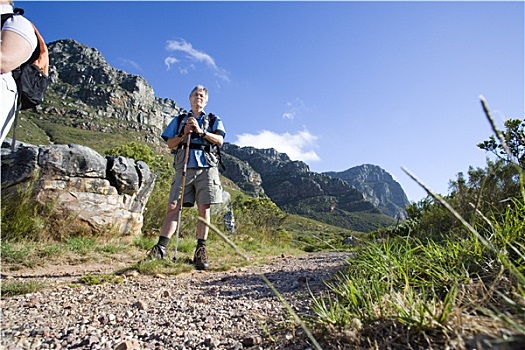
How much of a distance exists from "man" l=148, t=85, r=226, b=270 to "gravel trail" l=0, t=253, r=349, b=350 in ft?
4.58

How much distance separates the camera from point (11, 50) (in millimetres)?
2004

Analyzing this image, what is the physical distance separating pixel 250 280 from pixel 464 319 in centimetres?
256

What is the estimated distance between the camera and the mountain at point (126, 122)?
320 ft

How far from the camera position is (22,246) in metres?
4.09

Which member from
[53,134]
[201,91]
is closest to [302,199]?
[53,134]

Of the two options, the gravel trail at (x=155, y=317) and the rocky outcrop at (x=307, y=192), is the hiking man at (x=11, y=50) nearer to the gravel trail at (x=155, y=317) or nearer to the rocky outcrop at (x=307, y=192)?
the gravel trail at (x=155, y=317)

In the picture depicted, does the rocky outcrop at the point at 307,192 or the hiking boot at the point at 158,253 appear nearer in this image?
the hiking boot at the point at 158,253

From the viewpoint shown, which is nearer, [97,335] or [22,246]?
[97,335]

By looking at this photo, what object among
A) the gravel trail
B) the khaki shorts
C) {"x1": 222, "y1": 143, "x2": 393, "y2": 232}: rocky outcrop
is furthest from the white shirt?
{"x1": 222, "y1": 143, "x2": 393, "y2": 232}: rocky outcrop

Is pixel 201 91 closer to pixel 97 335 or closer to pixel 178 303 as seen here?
pixel 178 303

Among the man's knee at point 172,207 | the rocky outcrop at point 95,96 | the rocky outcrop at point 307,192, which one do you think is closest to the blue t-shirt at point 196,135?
A: the man's knee at point 172,207

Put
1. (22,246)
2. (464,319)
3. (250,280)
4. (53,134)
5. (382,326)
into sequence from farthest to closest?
1. (53,134)
2. (22,246)
3. (250,280)
4. (382,326)
5. (464,319)

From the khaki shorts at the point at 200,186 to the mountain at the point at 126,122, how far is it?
82.4 m

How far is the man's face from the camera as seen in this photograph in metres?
4.84
